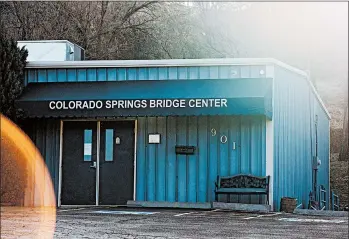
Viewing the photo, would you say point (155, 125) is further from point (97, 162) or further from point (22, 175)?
point (22, 175)

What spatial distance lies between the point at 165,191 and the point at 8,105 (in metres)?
4.44

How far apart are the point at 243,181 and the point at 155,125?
2.65 metres

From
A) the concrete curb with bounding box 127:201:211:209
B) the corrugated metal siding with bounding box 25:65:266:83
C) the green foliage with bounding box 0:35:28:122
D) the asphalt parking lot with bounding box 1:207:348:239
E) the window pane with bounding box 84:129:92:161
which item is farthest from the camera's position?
the window pane with bounding box 84:129:92:161

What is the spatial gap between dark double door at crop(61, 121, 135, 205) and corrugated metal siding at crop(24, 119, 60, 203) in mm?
205

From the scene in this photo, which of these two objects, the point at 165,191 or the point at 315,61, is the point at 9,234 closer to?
the point at 165,191

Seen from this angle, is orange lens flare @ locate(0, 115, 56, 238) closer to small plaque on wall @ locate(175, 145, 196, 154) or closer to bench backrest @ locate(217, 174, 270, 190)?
small plaque on wall @ locate(175, 145, 196, 154)

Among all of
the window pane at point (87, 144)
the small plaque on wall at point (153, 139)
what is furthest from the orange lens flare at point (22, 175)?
the small plaque on wall at point (153, 139)

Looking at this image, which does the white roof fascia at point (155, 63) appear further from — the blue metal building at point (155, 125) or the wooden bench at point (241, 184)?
the wooden bench at point (241, 184)

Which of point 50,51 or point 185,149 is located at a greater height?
point 50,51

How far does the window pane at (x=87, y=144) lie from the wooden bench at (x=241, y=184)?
3410mm

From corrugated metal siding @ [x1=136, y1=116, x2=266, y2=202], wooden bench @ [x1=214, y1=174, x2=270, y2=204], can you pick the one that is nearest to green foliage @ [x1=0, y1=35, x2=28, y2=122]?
corrugated metal siding @ [x1=136, y1=116, x2=266, y2=202]

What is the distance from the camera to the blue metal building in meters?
19.0

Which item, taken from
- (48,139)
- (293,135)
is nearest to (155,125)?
(48,139)

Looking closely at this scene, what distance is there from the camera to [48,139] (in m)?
20.5
